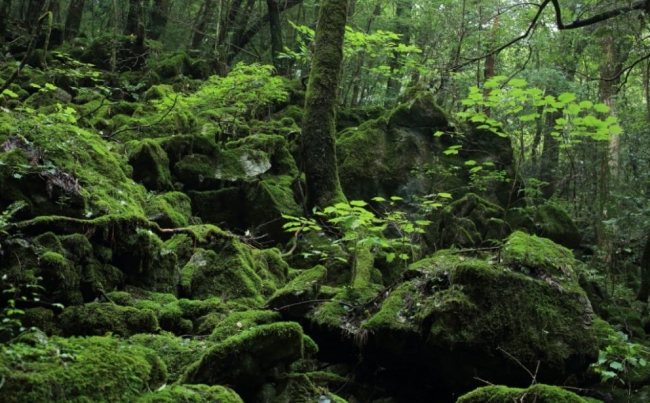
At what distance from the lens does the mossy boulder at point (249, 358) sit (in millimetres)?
3848

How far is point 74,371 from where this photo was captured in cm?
271

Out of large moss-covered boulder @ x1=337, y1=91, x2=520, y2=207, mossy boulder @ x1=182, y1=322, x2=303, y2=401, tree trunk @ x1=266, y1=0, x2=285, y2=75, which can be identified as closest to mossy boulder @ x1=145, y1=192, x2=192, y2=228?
mossy boulder @ x1=182, y1=322, x2=303, y2=401

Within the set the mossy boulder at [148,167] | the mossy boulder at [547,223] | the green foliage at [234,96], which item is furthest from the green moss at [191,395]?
the mossy boulder at [547,223]

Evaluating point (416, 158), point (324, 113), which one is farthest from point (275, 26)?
point (324, 113)

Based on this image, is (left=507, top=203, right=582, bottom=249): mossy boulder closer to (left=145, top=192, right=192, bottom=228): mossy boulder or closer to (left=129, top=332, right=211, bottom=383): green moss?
(left=145, top=192, right=192, bottom=228): mossy boulder

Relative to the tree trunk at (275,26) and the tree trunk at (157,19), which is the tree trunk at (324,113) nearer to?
the tree trunk at (275,26)

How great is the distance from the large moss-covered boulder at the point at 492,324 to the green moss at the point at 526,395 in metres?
0.74

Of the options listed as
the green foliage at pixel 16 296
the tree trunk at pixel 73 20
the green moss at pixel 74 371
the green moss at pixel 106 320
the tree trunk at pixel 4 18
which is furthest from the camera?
the tree trunk at pixel 73 20

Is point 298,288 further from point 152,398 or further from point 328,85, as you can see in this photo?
point 328,85

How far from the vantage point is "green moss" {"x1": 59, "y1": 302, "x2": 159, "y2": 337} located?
4.27 metres

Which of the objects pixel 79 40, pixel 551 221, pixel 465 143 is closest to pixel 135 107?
pixel 79 40

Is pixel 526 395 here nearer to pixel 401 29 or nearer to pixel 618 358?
pixel 618 358

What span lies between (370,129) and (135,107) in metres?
5.25

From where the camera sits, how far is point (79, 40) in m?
16.2
